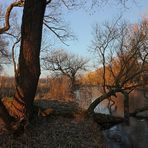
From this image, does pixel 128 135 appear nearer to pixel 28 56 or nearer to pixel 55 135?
pixel 55 135

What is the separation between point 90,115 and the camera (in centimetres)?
1548

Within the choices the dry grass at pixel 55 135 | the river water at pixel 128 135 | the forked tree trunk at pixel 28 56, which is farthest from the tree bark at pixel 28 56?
the river water at pixel 128 135

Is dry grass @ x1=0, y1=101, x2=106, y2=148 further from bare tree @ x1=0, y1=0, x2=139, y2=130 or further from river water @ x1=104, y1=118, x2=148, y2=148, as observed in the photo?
river water @ x1=104, y1=118, x2=148, y2=148

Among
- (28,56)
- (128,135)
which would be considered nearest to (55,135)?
(28,56)

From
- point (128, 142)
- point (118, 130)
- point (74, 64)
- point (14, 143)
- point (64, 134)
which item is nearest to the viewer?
point (14, 143)

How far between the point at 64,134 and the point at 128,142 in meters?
6.87

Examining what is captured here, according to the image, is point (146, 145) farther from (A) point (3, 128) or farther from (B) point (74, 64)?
(B) point (74, 64)

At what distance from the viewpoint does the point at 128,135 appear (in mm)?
19156

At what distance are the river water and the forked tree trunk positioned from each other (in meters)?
6.13

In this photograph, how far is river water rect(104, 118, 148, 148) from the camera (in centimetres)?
1628

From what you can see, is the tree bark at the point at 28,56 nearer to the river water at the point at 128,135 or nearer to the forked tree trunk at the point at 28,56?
the forked tree trunk at the point at 28,56

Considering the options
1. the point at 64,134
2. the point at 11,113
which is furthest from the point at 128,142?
the point at 11,113

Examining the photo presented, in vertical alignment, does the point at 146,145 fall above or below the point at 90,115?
below

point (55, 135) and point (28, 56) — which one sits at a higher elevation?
point (28, 56)
